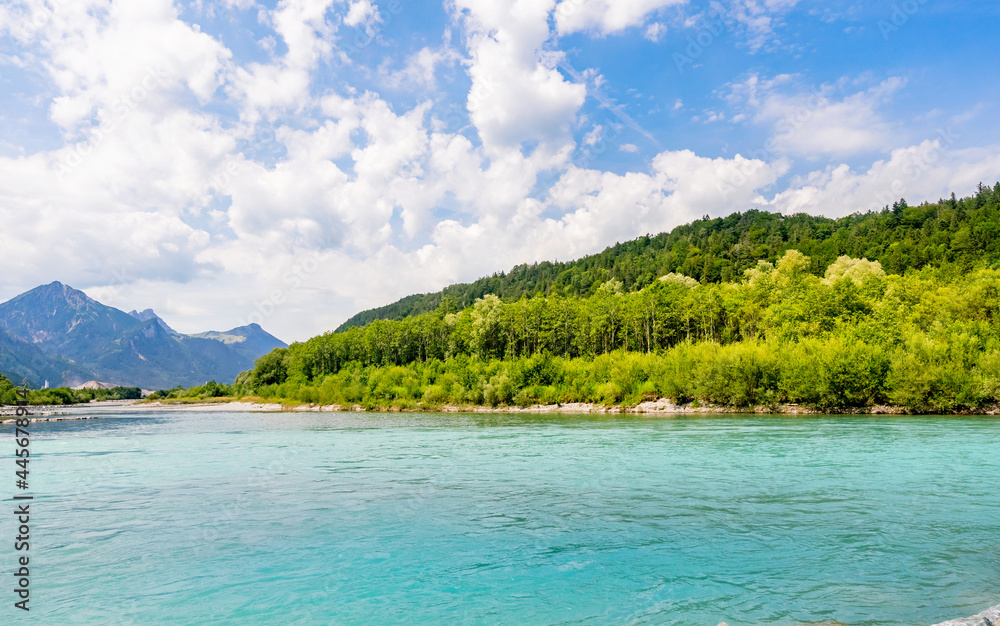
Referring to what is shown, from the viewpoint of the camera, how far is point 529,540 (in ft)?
47.8

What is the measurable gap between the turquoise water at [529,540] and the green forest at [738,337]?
34.7 meters

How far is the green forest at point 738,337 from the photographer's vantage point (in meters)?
62.2

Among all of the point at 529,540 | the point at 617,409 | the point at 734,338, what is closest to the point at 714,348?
the point at 617,409

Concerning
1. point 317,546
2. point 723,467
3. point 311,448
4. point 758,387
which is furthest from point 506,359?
point 317,546

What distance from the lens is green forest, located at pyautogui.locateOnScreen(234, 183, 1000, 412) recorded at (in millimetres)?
62250

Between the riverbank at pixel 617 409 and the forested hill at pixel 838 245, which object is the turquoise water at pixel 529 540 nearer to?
the riverbank at pixel 617 409

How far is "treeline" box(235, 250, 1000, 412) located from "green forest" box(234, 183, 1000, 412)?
0.84 ft

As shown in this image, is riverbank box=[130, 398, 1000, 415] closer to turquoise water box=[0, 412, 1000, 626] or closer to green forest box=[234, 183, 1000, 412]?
green forest box=[234, 183, 1000, 412]

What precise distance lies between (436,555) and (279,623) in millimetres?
4447

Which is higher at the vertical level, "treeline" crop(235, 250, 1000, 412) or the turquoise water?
"treeline" crop(235, 250, 1000, 412)

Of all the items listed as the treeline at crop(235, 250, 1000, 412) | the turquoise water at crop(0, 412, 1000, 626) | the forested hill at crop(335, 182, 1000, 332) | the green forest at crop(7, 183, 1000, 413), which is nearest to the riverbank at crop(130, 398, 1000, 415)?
the green forest at crop(7, 183, 1000, 413)

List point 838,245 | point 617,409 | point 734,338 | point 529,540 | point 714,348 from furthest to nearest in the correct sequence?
point 838,245 → point 734,338 → point 714,348 → point 617,409 → point 529,540

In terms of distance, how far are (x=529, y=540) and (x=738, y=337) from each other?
9590cm

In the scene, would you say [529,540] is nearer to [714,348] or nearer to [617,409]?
[617,409]
